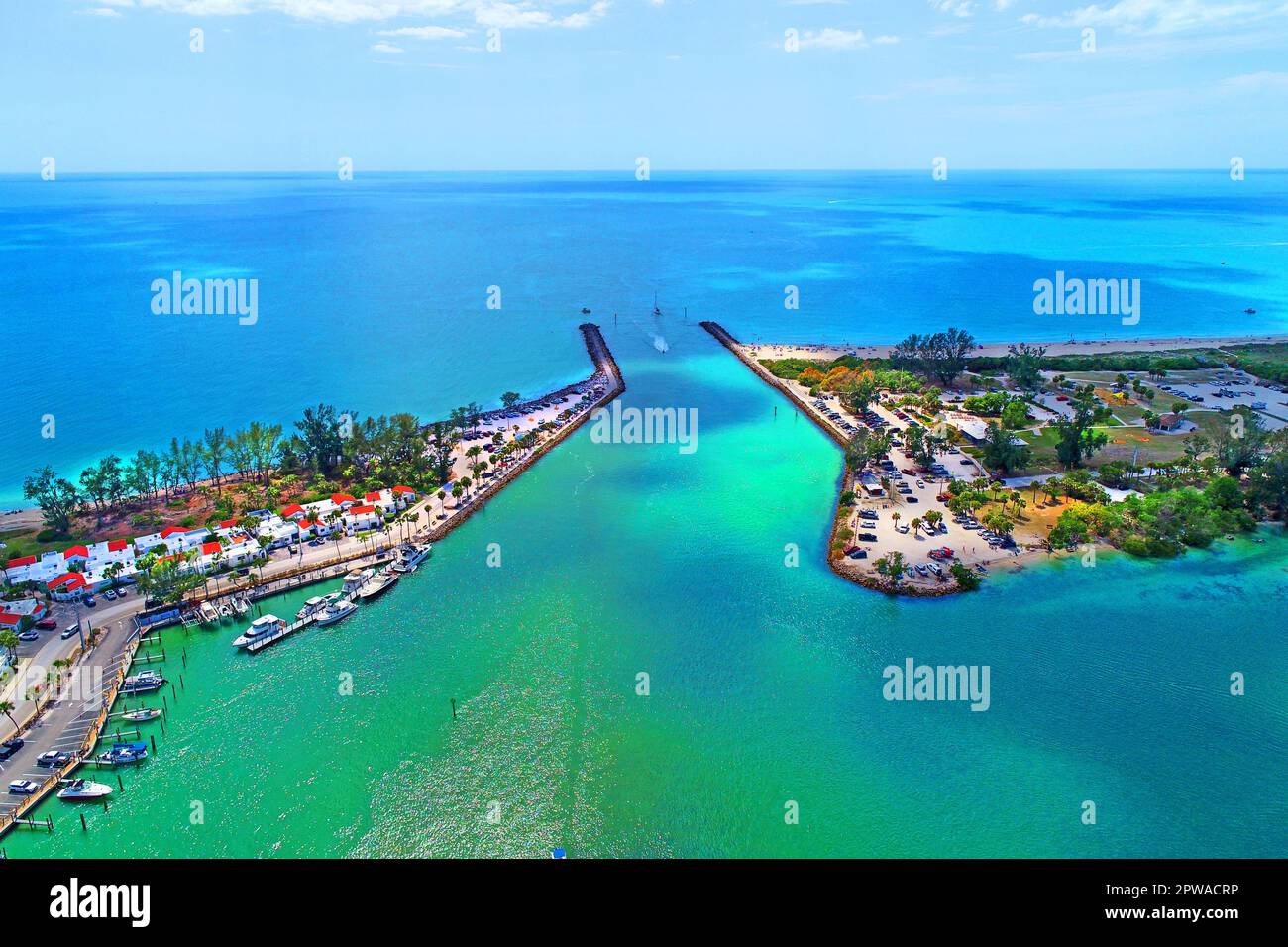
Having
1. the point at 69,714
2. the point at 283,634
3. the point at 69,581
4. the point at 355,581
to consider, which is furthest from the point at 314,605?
the point at 69,581

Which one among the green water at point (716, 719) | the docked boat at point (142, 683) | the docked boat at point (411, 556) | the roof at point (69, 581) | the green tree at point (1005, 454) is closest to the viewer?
the green water at point (716, 719)

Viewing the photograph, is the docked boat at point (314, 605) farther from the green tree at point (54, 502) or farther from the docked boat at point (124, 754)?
the green tree at point (54, 502)

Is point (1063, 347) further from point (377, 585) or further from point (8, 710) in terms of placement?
point (8, 710)

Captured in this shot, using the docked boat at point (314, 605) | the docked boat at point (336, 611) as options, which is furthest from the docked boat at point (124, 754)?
the docked boat at point (336, 611)

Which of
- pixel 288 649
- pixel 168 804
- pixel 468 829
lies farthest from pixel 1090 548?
pixel 168 804

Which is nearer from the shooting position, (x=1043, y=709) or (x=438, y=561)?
(x=1043, y=709)

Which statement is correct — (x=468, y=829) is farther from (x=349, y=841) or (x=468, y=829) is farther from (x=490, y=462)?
(x=490, y=462)

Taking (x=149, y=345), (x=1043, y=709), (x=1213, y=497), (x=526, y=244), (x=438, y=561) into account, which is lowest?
(x=1043, y=709)
